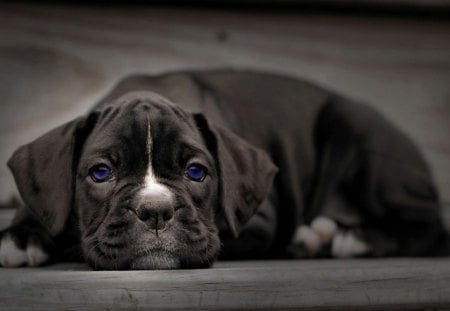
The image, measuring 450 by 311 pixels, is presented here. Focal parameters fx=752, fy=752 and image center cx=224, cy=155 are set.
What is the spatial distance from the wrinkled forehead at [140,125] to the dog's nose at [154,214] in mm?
140

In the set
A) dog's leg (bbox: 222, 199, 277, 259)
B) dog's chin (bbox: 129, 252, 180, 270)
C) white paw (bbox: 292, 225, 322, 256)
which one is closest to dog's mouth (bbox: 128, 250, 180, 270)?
dog's chin (bbox: 129, 252, 180, 270)

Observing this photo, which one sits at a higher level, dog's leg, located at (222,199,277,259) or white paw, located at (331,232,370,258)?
dog's leg, located at (222,199,277,259)

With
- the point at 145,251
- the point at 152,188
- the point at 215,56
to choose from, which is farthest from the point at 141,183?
the point at 215,56

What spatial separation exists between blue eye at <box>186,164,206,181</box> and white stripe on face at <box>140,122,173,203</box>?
84 millimetres

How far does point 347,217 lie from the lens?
1877 mm

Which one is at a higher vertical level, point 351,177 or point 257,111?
point 257,111

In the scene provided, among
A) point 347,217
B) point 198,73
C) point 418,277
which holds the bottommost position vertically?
point 347,217

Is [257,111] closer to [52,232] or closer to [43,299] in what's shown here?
[52,232]

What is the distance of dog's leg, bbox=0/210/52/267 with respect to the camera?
147 cm

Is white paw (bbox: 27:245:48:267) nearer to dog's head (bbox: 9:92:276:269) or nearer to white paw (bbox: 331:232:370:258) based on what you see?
dog's head (bbox: 9:92:276:269)

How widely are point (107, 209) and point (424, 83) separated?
1.15m

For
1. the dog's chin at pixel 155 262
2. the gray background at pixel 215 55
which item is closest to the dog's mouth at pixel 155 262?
the dog's chin at pixel 155 262

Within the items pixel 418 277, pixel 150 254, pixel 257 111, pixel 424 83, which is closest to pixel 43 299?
pixel 150 254

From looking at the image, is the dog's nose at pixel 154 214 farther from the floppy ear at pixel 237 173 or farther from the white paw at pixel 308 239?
the white paw at pixel 308 239
